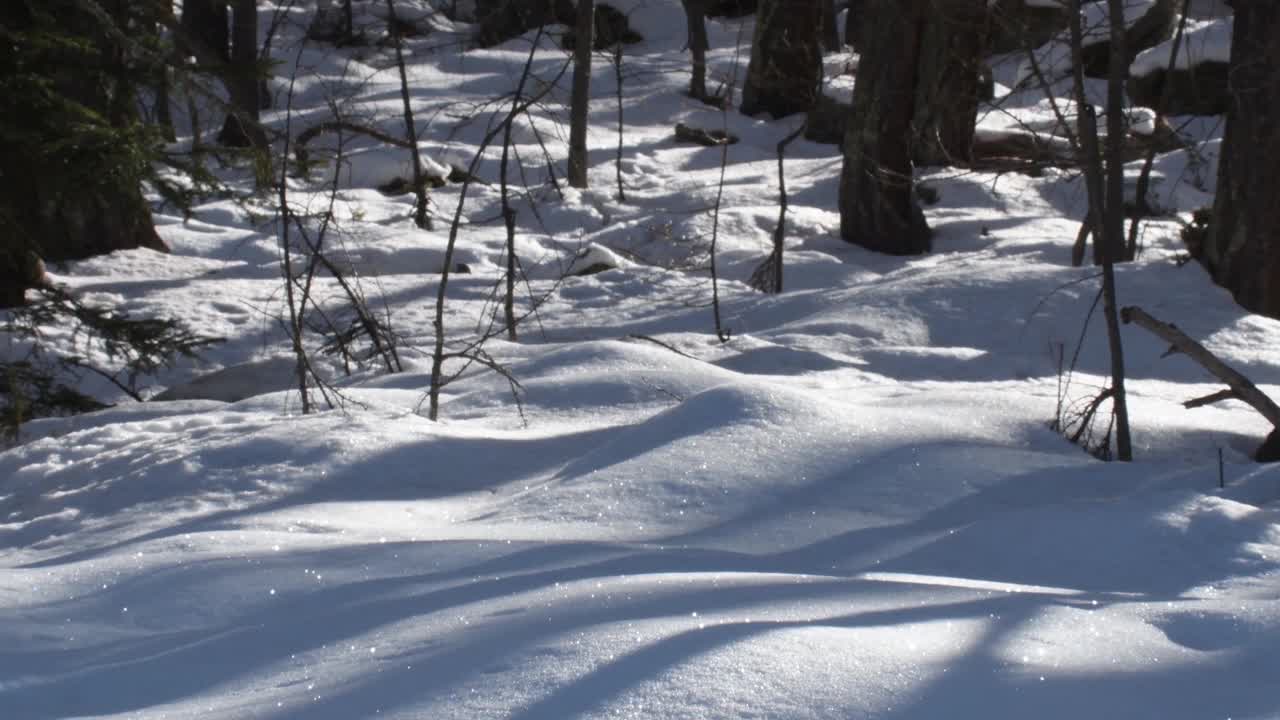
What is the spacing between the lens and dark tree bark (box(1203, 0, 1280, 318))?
6695 millimetres

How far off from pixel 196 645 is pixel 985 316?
5.77 metres

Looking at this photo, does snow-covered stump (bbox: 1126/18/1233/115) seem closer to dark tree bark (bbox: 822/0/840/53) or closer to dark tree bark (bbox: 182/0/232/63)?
Answer: dark tree bark (bbox: 822/0/840/53)

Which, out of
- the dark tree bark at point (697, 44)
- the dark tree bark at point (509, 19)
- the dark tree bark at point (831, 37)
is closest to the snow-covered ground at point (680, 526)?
the dark tree bark at point (697, 44)

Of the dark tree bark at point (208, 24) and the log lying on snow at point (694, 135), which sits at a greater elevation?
the dark tree bark at point (208, 24)

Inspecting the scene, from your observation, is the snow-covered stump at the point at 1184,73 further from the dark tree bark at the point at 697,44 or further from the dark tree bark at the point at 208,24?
the dark tree bark at the point at 208,24

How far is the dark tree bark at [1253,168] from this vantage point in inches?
264

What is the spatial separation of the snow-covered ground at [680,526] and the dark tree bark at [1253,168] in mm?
241

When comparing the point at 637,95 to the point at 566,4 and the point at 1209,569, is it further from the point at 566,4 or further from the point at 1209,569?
the point at 1209,569

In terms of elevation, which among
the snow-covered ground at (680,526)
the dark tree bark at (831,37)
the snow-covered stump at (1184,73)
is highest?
the dark tree bark at (831,37)

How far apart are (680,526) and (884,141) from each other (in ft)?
23.4

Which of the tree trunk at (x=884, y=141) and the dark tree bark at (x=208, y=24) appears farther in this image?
the dark tree bark at (x=208, y=24)

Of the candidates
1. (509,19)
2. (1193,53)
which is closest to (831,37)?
(509,19)

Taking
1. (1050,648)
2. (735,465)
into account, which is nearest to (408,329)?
(735,465)

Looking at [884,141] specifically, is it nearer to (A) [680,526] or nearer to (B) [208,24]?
(A) [680,526]
